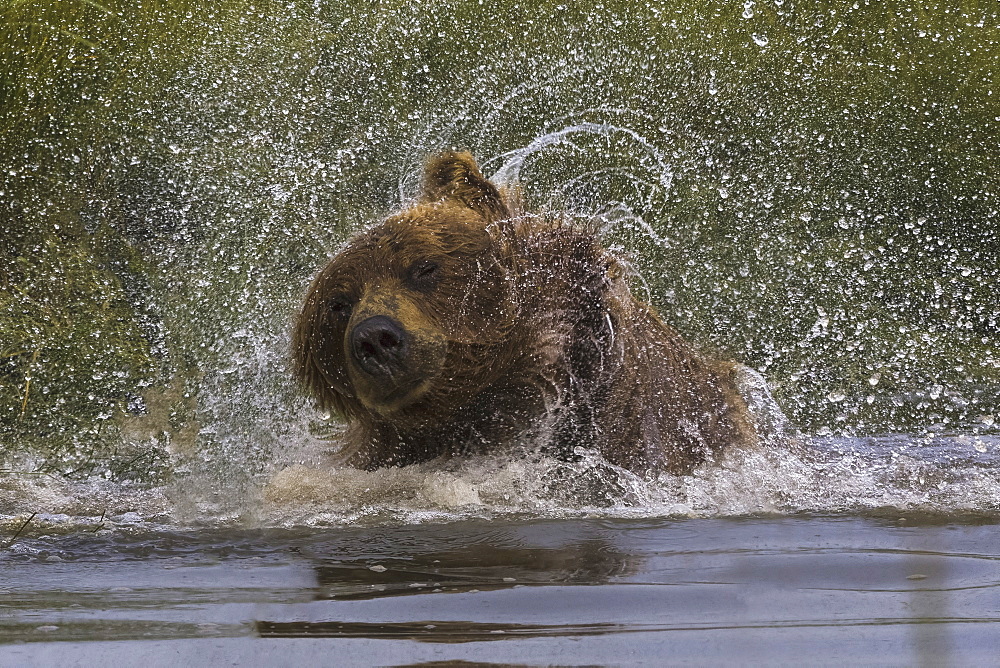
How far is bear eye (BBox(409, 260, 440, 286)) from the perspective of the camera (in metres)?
4.32

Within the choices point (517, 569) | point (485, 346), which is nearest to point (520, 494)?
point (485, 346)

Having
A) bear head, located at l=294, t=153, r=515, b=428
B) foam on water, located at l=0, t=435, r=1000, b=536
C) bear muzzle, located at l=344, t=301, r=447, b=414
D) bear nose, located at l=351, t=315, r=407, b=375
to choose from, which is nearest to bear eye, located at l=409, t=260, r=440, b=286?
bear head, located at l=294, t=153, r=515, b=428

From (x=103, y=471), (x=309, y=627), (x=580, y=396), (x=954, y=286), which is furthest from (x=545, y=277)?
(x=954, y=286)

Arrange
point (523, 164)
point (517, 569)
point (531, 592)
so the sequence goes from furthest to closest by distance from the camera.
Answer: point (523, 164) < point (517, 569) < point (531, 592)

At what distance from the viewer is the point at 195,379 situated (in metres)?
7.60

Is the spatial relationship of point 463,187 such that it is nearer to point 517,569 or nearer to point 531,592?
point 517,569

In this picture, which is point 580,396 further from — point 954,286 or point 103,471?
point 954,286

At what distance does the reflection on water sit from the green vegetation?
4.22 metres

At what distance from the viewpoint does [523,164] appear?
7.57 m

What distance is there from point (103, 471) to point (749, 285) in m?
4.38

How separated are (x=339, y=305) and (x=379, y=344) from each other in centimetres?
36

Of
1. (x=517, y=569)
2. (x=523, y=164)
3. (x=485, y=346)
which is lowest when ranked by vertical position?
(x=517, y=569)

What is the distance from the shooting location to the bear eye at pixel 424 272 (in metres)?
4.32

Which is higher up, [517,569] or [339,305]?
[339,305]
